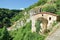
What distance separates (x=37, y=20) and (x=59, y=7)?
5119mm

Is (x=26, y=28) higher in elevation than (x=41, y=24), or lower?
lower

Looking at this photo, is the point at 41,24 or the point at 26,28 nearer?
the point at 41,24

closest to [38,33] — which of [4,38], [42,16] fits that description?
[42,16]

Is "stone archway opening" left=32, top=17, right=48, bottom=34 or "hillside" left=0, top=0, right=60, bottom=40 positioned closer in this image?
"stone archway opening" left=32, top=17, right=48, bottom=34

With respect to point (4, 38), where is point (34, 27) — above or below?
above

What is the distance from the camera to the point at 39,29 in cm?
2341

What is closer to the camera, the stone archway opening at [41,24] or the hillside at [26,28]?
the stone archway opening at [41,24]

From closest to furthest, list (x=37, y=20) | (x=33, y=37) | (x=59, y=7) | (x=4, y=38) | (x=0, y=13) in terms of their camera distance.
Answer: (x=33, y=37), (x=37, y=20), (x=59, y=7), (x=4, y=38), (x=0, y=13)

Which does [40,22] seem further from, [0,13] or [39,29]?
[0,13]

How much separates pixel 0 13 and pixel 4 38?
221ft

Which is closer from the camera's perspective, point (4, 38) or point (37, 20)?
point (37, 20)

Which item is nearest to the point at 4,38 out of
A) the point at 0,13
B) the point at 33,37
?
the point at 33,37

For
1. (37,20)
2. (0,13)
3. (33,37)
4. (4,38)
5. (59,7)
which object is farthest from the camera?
(0,13)

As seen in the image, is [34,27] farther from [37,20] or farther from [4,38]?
[4,38]
